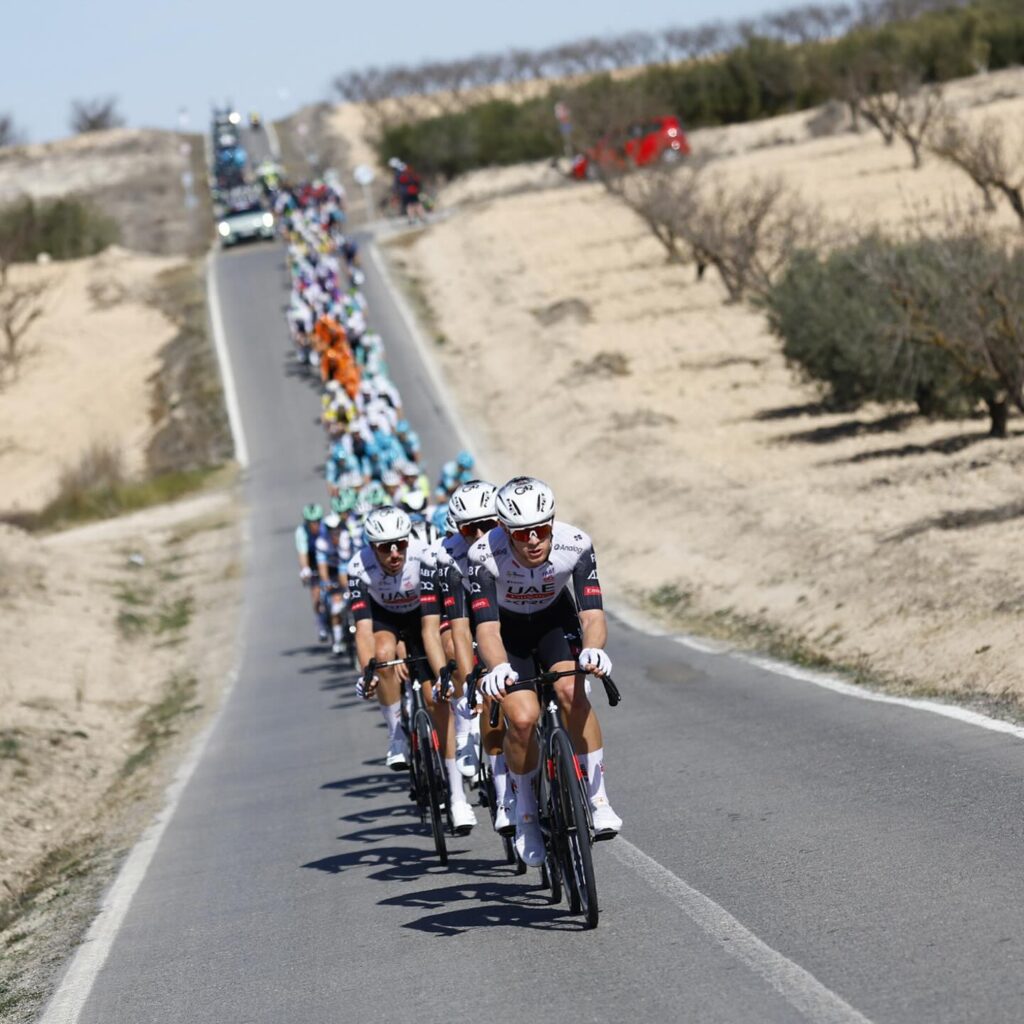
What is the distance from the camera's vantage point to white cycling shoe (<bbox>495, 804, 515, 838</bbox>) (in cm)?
859

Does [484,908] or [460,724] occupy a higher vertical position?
[460,724]

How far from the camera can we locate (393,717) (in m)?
11.5

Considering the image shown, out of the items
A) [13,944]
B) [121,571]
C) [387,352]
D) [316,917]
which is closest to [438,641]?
[316,917]

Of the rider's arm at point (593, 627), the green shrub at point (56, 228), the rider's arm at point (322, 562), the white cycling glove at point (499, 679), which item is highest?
the green shrub at point (56, 228)

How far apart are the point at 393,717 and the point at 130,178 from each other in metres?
109

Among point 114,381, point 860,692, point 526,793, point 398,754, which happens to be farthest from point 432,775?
point 114,381

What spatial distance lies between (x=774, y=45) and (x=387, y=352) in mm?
50118

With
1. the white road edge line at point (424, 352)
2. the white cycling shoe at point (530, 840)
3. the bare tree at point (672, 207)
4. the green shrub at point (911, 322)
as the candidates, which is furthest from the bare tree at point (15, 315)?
the white cycling shoe at point (530, 840)

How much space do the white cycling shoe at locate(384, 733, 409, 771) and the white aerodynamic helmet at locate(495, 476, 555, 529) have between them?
3612 mm

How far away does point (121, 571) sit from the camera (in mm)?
33125

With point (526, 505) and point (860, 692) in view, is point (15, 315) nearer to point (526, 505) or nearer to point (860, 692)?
point (860, 692)

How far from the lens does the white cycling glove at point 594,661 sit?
25.7 feet

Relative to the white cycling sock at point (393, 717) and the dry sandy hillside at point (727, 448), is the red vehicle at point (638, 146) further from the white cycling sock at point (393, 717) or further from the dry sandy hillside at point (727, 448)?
the white cycling sock at point (393, 717)

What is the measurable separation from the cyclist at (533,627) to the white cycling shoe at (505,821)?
0.05 m
